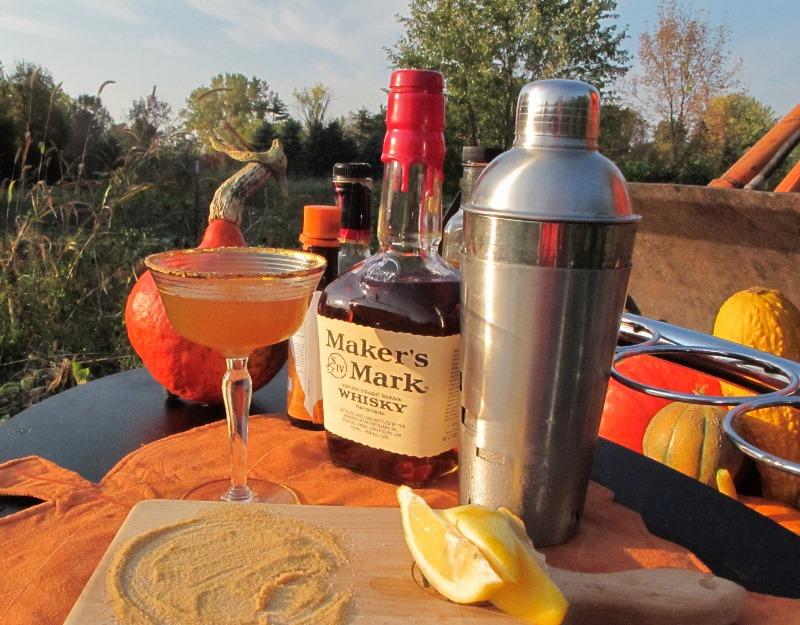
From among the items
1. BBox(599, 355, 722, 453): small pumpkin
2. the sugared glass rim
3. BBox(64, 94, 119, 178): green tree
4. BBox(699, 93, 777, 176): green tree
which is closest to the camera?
the sugared glass rim

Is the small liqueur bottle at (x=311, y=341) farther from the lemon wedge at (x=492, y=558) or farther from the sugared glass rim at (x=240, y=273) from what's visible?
the lemon wedge at (x=492, y=558)

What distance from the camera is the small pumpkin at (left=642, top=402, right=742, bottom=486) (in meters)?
1.12

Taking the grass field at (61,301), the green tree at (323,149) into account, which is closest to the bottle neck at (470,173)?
the grass field at (61,301)

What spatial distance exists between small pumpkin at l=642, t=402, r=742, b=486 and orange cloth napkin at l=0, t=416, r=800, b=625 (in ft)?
0.96

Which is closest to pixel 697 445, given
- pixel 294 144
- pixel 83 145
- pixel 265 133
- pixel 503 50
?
pixel 83 145

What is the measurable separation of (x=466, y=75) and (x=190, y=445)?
1807cm

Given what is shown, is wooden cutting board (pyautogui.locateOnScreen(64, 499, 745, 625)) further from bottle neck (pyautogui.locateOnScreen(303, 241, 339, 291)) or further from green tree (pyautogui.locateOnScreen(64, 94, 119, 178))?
green tree (pyautogui.locateOnScreen(64, 94, 119, 178))

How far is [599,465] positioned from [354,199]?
54cm

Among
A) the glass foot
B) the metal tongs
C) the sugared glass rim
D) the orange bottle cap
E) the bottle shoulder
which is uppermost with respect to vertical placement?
the orange bottle cap

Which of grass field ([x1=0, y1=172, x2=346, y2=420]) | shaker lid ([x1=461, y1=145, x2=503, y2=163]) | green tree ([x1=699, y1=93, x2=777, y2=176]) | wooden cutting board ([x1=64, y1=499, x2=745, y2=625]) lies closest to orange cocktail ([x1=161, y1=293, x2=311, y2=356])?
wooden cutting board ([x1=64, y1=499, x2=745, y2=625])

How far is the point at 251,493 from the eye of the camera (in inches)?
33.4

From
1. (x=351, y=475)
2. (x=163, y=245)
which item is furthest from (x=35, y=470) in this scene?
(x=163, y=245)

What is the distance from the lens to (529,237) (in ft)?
2.04

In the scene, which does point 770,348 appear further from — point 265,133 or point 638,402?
point 265,133
